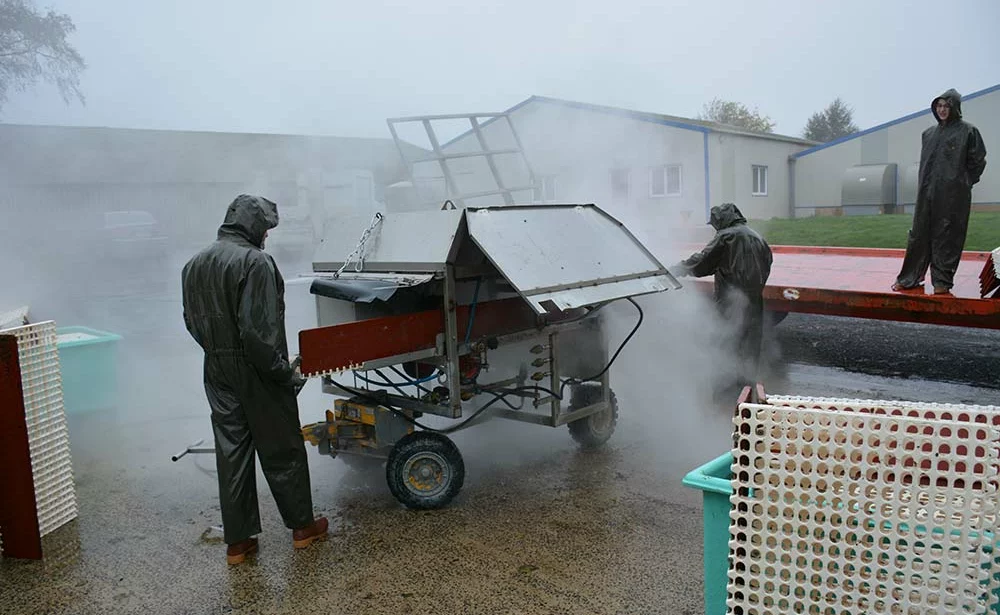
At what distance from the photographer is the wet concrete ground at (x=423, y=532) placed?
2.72 metres

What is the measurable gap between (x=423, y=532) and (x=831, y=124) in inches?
2018

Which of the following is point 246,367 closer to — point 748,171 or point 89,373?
point 89,373

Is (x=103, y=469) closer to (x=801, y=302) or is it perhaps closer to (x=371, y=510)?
(x=371, y=510)

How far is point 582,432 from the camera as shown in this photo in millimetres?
4266

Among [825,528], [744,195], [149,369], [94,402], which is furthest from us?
[744,195]

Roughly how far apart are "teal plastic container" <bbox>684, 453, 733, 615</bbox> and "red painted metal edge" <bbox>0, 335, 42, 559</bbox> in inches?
105

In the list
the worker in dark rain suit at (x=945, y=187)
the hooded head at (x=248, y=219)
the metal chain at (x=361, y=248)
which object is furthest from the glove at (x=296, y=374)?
the worker in dark rain suit at (x=945, y=187)

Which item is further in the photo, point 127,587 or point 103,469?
point 103,469

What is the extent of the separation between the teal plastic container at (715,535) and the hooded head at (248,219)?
6.67ft

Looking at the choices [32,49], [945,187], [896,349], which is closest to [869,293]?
[945,187]

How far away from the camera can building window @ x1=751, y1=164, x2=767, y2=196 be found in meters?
17.6

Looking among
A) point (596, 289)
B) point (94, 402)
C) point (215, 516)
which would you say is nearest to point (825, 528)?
point (596, 289)

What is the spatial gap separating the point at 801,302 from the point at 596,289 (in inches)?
111

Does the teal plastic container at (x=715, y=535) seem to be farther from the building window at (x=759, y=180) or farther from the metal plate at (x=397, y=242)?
the building window at (x=759, y=180)
